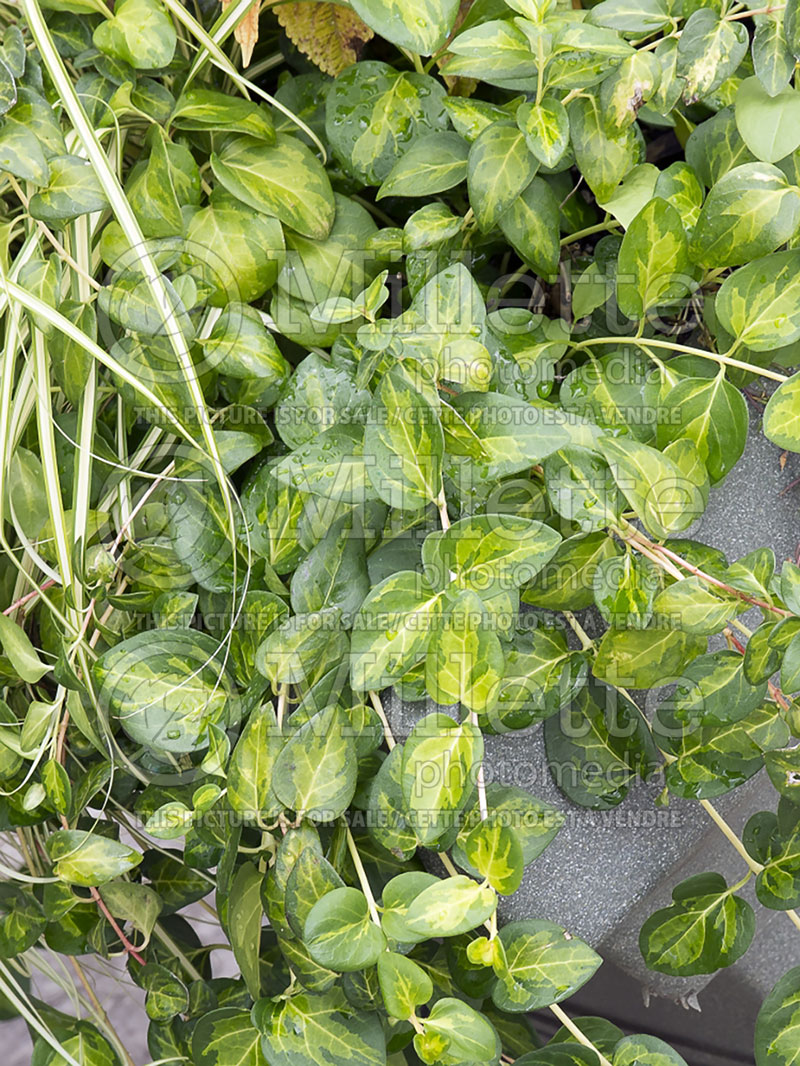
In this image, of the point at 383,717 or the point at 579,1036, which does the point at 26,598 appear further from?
the point at 579,1036

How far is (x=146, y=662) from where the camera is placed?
46cm

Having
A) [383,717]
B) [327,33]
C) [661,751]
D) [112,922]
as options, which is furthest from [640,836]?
[327,33]

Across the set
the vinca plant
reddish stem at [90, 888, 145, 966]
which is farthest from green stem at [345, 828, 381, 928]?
reddish stem at [90, 888, 145, 966]

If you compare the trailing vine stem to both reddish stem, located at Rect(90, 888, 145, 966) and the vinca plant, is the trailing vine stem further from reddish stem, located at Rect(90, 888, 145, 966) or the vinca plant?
reddish stem, located at Rect(90, 888, 145, 966)

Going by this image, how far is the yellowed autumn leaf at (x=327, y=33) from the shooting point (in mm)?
542

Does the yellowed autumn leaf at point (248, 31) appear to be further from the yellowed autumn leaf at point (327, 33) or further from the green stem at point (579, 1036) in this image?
the green stem at point (579, 1036)

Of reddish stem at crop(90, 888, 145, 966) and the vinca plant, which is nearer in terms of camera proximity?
the vinca plant

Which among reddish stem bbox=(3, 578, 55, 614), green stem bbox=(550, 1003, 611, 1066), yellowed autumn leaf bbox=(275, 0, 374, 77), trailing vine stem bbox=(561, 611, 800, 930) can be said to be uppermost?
yellowed autumn leaf bbox=(275, 0, 374, 77)

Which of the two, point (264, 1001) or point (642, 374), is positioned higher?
point (642, 374)

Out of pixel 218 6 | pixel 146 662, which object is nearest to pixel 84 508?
pixel 146 662

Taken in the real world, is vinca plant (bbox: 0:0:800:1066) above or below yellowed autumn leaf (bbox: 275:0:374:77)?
below

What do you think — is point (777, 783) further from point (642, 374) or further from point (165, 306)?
point (165, 306)

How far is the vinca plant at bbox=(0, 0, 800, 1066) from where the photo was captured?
16.2 inches

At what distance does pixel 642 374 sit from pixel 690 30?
6.3 inches
